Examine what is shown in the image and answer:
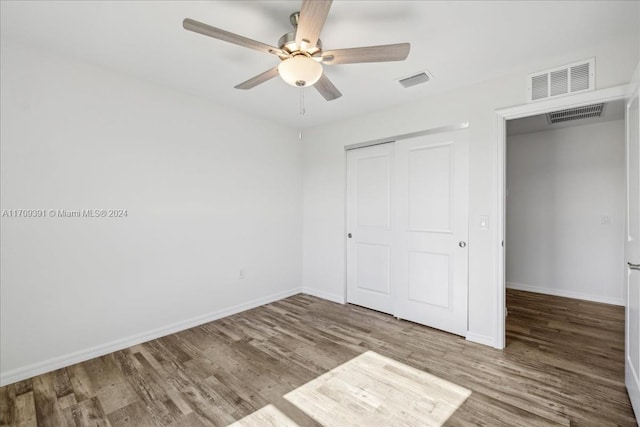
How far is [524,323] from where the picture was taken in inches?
127

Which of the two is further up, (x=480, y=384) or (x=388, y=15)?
(x=388, y=15)

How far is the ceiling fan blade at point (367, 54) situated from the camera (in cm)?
168

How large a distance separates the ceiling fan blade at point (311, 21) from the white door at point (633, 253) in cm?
187

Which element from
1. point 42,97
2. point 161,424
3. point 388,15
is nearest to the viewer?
point 161,424

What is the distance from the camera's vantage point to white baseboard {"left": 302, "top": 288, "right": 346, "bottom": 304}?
3.99 meters

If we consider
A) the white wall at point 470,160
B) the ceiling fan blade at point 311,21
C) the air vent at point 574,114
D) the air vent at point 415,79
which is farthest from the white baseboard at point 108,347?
the air vent at point 574,114

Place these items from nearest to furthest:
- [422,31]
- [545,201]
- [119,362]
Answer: [422,31] < [119,362] < [545,201]

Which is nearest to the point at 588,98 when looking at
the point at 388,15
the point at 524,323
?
the point at 388,15

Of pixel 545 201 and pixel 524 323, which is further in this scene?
pixel 545 201

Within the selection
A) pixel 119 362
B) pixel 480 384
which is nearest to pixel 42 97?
pixel 119 362

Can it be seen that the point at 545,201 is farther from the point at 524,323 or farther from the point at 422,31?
the point at 422,31

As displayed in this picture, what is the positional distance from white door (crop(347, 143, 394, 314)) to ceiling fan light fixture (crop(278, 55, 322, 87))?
1966 mm

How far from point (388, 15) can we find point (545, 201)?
4.10 meters

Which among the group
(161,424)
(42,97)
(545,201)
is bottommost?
(161,424)
